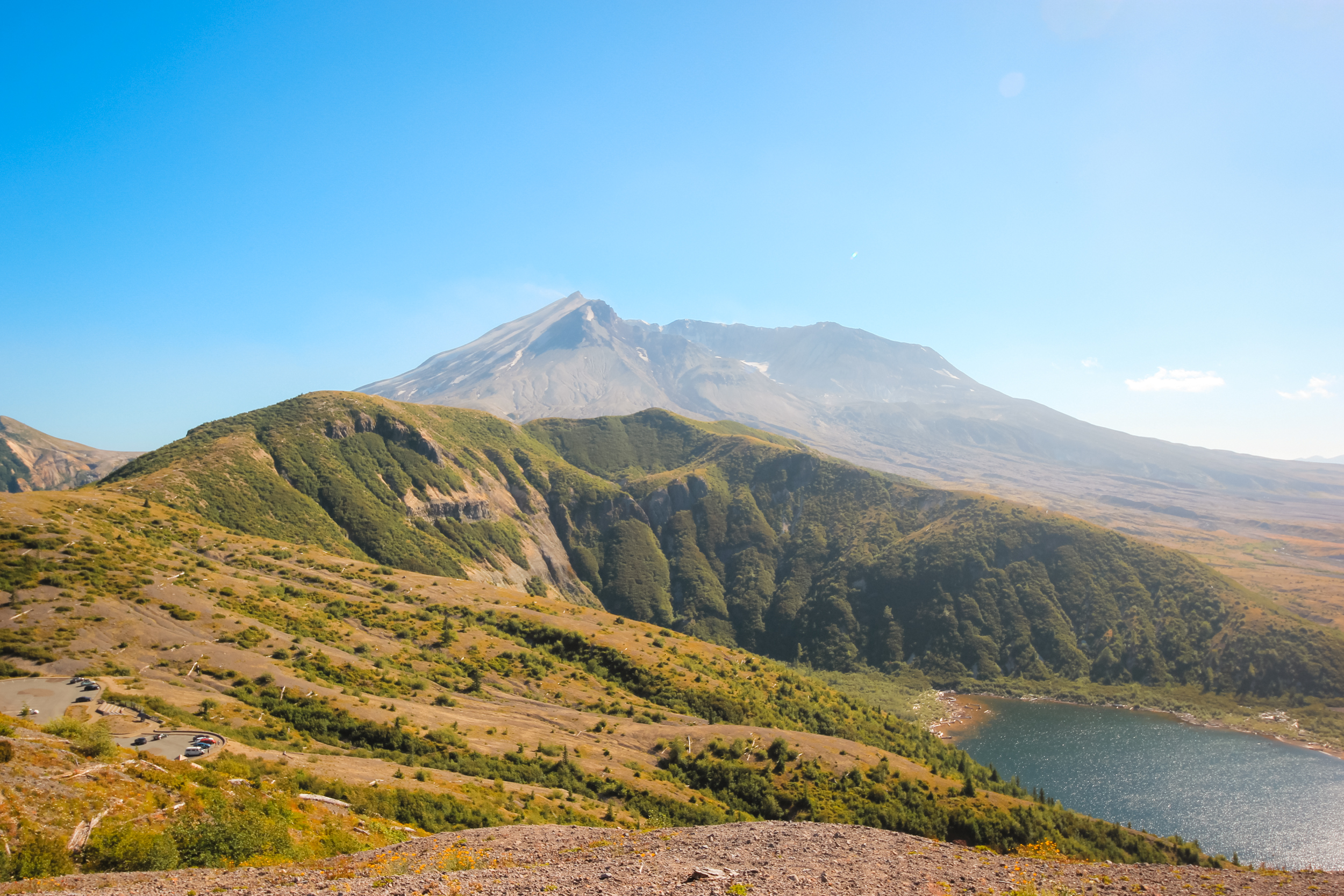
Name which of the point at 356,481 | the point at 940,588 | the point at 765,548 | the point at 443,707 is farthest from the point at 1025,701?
the point at 356,481

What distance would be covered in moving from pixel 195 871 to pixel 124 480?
326ft

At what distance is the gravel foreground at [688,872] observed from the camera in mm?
14898

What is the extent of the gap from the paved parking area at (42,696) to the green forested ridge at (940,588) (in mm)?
124829

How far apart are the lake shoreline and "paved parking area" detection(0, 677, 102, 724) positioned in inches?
4012

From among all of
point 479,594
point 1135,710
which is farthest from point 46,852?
point 1135,710

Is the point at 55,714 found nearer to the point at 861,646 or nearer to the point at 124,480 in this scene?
the point at 124,480

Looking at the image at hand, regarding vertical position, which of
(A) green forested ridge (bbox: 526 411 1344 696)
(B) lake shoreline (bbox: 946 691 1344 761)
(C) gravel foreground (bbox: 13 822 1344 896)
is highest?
(C) gravel foreground (bbox: 13 822 1344 896)

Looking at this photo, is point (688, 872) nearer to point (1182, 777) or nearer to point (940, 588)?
point (1182, 777)

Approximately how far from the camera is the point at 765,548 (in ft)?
570

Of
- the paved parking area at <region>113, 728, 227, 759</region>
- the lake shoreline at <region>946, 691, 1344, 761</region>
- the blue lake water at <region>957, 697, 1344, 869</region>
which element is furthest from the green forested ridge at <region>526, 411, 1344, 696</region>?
the paved parking area at <region>113, 728, 227, 759</region>

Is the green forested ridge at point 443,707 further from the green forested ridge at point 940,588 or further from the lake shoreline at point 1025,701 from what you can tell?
the green forested ridge at point 940,588

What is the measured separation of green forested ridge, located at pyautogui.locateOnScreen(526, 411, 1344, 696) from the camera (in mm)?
117688

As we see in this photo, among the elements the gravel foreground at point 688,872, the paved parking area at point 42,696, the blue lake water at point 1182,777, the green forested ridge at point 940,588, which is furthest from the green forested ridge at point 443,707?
the green forested ridge at point 940,588

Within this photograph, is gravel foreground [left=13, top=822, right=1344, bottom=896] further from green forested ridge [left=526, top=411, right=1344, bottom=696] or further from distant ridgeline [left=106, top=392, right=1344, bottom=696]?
green forested ridge [left=526, top=411, right=1344, bottom=696]
